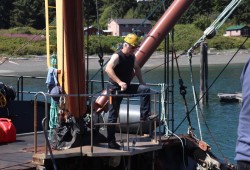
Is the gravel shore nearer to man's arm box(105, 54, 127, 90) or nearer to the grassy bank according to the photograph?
the grassy bank

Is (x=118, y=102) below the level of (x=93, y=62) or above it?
above

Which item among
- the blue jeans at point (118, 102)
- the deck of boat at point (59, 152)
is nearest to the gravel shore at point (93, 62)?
the deck of boat at point (59, 152)

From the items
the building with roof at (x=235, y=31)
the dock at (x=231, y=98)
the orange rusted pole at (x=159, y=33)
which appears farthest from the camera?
the building with roof at (x=235, y=31)

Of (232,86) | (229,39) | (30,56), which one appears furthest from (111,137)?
(229,39)

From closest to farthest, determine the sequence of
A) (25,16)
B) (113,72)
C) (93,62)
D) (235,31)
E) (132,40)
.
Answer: (132,40) → (113,72) → (93,62) → (25,16) → (235,31)

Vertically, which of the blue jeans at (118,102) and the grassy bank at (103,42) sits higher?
the grassy bank at (103,42)

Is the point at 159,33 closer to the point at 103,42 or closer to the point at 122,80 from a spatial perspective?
the point at 122,80

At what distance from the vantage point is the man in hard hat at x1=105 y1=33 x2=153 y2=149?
10.4 metres

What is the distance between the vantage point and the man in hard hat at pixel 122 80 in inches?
411

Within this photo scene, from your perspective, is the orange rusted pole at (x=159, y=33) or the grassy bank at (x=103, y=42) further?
the grassy bank at (x=103, y=42)

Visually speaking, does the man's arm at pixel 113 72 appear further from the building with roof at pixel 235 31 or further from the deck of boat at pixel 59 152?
the building with roof at pixel 235 31

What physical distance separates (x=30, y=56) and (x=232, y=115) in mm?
59886

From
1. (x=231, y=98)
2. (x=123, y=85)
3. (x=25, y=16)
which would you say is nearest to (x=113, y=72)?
(x=123, y=85)

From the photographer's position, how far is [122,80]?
10.9 meters
